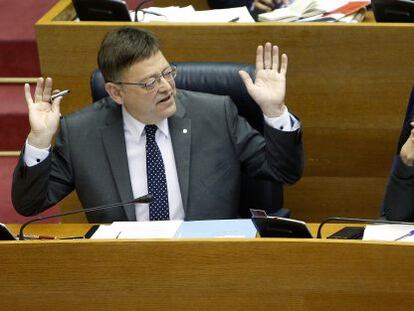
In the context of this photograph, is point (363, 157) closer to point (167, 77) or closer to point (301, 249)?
point (167, 77)

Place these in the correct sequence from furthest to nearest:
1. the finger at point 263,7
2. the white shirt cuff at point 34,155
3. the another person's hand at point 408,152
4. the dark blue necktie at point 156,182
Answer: the finger at point 263,7 → the dark blue necktie at point 156,182 → the white shirt cuff at point 34,155 → the another person's hand at point 408,152

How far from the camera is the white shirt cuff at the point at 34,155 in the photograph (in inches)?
86.0

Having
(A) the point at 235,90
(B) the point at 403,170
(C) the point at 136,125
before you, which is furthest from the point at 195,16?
(B) the point at 403,170

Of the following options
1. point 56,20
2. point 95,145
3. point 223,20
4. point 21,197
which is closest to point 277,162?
point 95,145

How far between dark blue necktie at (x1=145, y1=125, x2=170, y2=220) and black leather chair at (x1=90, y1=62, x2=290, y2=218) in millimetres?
212

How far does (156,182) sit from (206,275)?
26.1 inches

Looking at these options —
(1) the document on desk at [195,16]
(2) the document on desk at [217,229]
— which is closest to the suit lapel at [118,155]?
(2) the document on desk at [217,229]

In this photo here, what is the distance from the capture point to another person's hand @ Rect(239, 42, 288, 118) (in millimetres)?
2213

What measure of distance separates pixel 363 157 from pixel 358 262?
4.48 ft

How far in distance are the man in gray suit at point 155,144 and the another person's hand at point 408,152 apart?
250 mm

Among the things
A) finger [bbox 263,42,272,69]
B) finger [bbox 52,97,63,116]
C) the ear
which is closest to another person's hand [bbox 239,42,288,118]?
finger [bbox 263,42,272,69]

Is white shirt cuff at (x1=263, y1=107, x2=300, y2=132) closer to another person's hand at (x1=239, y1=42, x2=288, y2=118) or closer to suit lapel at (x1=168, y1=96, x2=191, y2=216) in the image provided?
another person's hand at (x1=239, y1=42, x2=288, y2=118)

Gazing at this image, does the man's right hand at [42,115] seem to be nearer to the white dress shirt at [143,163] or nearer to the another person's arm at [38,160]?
the another person's arm at [38,160]

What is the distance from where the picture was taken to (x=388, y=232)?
6.43ft
